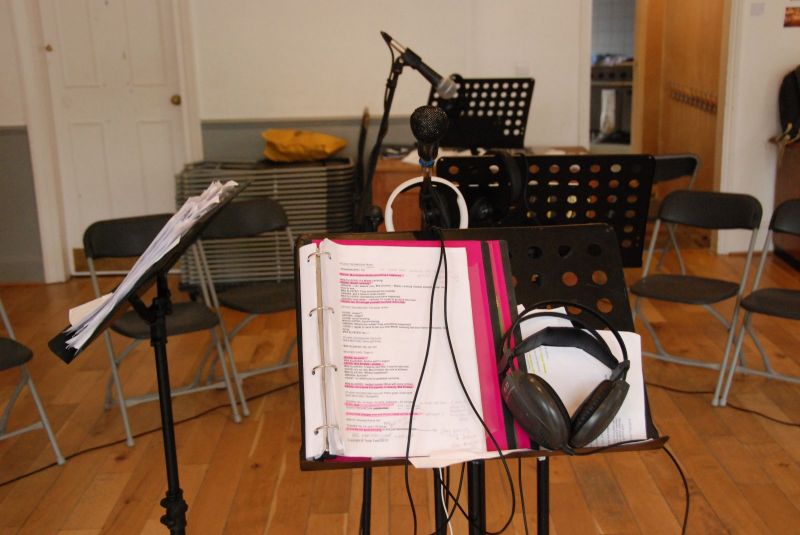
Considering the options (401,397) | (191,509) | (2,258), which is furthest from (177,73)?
(401,397)

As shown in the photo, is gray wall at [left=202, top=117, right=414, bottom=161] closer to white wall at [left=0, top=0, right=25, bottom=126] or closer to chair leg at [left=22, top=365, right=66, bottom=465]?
white wall at [left=0, top=0, right=25, bottom=126]

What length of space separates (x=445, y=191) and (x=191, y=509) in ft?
5.05

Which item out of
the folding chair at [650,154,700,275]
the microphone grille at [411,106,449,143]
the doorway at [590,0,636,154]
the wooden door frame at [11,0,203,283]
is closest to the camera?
the microphone grille at [411,106,449,143]

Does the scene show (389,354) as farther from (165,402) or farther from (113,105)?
(113,105)

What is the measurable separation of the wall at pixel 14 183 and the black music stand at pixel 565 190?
404 cm

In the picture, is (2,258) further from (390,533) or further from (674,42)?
(674,42)

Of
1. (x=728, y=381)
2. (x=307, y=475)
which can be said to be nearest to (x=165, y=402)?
(x=307, y=475)

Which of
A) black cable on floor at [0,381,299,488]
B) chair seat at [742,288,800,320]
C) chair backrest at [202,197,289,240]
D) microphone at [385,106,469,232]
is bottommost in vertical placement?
black cable on floor at [0,381,299,488]

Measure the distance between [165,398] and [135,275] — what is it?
1.24ft

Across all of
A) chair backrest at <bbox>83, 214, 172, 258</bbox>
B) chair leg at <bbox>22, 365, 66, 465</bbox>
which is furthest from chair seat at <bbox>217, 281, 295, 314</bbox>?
chair leg at <bbox>22, 365, 66, 465</bbox>

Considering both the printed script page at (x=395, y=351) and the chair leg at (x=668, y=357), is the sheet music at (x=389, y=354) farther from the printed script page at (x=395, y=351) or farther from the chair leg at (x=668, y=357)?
the chair leg at (x=668, y=357)

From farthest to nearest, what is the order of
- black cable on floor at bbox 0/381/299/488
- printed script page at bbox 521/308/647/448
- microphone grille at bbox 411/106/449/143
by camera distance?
black cable on floor at bbox 0/381/299/488 < microphone grille at bbox 411/106/449/143 < printed script page at bbox 521/308/647/448

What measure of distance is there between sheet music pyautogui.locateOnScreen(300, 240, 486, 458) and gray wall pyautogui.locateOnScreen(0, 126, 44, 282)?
14.7 ft

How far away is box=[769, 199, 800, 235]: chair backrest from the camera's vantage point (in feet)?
12.2
